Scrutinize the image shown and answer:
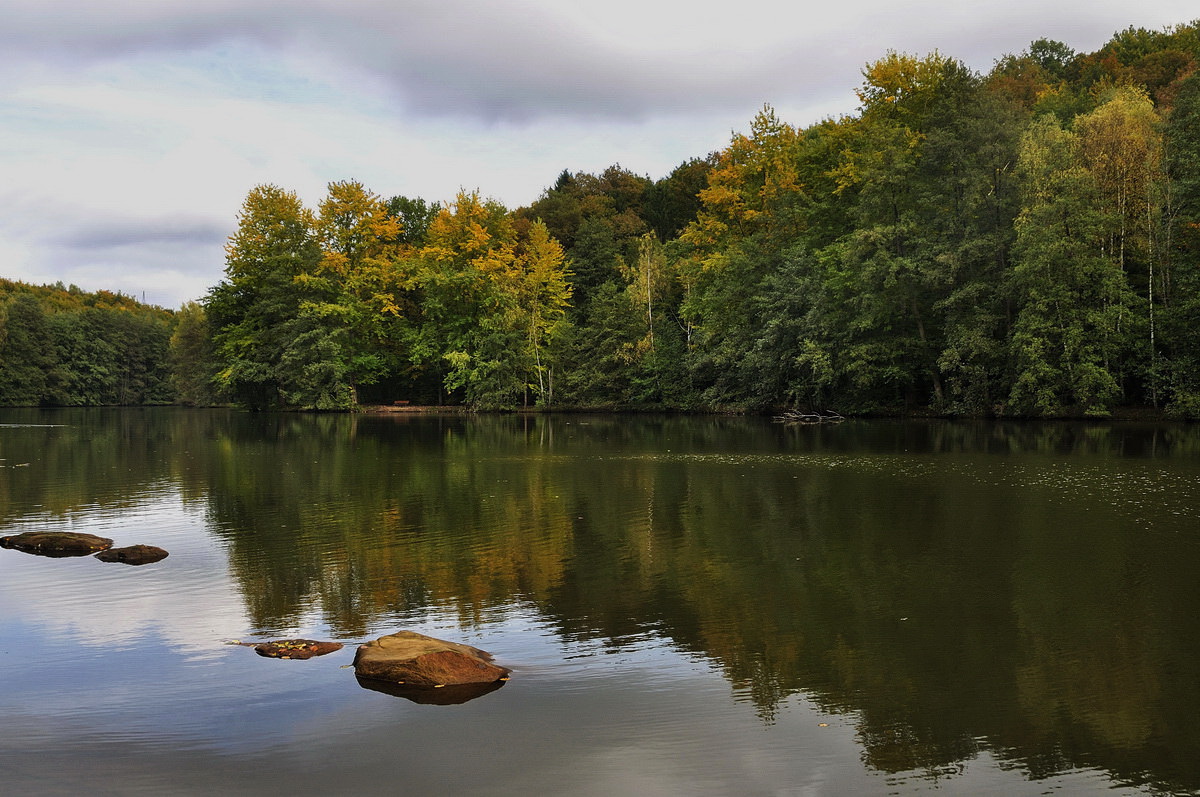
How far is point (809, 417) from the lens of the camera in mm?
44406

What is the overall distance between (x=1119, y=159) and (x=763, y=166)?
19.5 metres

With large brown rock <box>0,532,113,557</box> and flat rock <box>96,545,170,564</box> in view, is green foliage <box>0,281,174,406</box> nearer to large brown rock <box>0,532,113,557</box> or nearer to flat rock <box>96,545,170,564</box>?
large brown rock <box>0,532,113,557</box>

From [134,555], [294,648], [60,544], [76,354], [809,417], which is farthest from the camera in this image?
[76,354]

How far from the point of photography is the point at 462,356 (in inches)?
2227

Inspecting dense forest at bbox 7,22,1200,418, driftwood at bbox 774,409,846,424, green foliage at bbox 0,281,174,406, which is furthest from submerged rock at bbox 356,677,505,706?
green foliage at bbox 0,281,174,406

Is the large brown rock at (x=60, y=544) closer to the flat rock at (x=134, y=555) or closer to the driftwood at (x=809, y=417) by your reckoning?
the flat rock at (x=134, y=555)

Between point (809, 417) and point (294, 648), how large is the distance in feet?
129

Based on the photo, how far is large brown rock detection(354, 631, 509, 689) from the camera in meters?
6.86

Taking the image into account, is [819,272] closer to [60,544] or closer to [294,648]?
[60,544]

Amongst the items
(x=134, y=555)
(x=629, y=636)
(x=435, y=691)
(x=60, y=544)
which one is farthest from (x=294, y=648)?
(x=60, y=544)

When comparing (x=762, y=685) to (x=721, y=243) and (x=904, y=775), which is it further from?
(x=721, y=243)

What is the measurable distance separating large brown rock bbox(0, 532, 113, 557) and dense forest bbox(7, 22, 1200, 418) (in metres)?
34.7

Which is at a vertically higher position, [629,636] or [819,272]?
[819,272]

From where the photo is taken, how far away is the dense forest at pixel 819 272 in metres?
36.7
